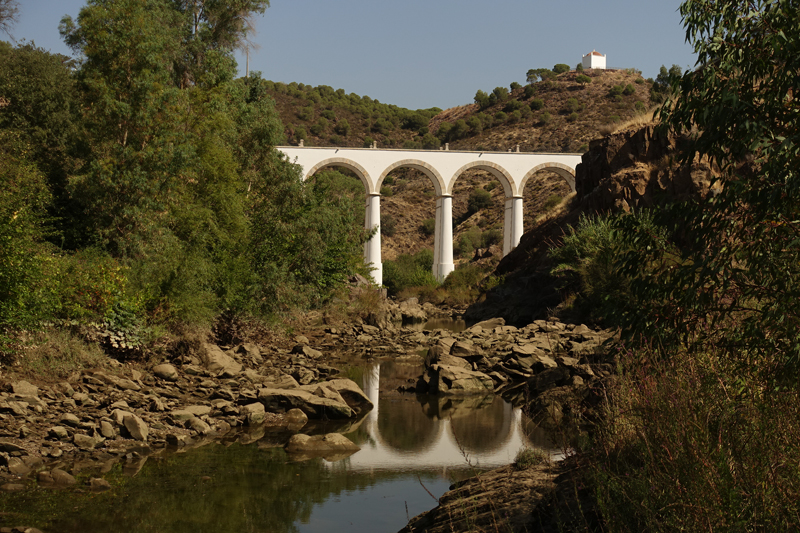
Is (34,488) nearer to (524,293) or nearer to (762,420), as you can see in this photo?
(762,420)

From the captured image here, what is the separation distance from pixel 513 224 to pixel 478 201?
65.9ft

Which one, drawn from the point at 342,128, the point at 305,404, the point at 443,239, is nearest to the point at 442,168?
the point at 443,239

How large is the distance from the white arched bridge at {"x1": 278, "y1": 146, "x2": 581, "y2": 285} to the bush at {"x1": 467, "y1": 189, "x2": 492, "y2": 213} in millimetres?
17836

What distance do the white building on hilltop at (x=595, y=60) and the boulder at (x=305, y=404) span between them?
6682 centimetres

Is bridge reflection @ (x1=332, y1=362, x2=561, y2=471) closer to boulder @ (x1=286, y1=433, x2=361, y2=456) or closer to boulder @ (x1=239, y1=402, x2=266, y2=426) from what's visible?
boulder @ (x1=286, y1=433, x2=361, y2=456)

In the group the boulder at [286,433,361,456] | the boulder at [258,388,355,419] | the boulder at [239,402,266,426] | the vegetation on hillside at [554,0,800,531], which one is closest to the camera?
the vegetation on hillside at [554,0,800,531]

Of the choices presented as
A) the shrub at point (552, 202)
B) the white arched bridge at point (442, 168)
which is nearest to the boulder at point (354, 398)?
the white arched bridge at point (442, 168)

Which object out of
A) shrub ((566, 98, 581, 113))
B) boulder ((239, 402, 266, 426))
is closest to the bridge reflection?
boulder ((239, 402, 266, 426))

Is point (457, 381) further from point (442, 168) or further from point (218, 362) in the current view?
point (442, 168)

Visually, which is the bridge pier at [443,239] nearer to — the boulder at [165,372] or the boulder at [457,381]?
the boulder at [457,381]

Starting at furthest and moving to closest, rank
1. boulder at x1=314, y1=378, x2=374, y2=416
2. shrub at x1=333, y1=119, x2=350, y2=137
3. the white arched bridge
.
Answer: shrub at x1=333, y1=119, x2=350, y2=137
the white arched bridge
boulder at x1=314, y1=378, x2=374, y2=416

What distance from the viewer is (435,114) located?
7506 cm

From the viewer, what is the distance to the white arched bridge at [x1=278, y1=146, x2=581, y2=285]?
33.4 metres

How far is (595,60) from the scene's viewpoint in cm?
7038
